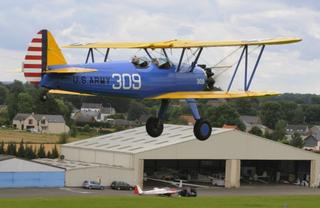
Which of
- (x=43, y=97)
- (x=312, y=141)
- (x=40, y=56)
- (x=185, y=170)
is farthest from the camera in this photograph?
(x=312, y=141)

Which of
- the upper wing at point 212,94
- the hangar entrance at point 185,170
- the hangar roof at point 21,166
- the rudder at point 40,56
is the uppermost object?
the rudder at point 40,56

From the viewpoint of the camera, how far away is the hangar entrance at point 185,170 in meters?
101

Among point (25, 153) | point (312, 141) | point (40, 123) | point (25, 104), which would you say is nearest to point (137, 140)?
point (25, 153)

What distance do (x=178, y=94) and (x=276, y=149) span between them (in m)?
66.6

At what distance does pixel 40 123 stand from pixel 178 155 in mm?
94361

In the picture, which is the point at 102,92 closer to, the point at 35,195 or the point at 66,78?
the point at 66,78

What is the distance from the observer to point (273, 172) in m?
109

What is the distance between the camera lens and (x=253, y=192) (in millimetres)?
88938

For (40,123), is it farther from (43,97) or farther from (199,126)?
(43,97)

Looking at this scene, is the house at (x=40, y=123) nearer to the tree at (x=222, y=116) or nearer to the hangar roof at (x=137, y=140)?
the tree at (x=222, y=116)

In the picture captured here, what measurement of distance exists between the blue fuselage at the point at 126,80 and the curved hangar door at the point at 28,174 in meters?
51.8

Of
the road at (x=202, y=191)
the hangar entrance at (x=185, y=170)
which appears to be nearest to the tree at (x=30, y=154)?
the hangar entrance at (x=185, y=170)

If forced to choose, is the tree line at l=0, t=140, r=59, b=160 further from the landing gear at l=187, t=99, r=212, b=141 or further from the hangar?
the landing gear at l=187, t=99, r=212, b=141

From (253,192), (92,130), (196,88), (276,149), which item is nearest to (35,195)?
(253,192)
